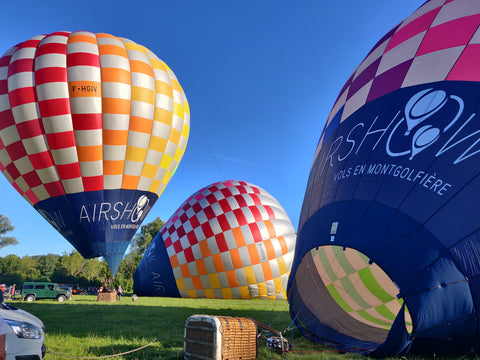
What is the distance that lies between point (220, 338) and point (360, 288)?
3658mm

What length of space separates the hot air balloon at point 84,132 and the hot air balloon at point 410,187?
6.21m

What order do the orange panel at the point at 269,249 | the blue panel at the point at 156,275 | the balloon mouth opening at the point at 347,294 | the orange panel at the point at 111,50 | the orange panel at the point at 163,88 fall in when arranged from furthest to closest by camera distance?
1. the blue panel at the point at 156,275
2. the orange panel at the point at 269,249
3. the orange panel at the point at 163,88
4. the orange panel at the point at 111,50
5. the balloon mouth opening at the point at 347,294

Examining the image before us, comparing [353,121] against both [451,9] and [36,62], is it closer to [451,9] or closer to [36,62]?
[451,9]

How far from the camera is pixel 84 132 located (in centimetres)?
870

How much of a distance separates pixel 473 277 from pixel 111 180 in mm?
8565

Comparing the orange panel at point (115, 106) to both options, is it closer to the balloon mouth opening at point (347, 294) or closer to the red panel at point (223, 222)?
the red panel at point (223, 222)

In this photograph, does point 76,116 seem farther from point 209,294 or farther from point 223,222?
point 209,294

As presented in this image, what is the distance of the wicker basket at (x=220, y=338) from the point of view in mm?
3287

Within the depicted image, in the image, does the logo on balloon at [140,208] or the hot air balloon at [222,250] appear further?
the hot air balloon at [222,250]

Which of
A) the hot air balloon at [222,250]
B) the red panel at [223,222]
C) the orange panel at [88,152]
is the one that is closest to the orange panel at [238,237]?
the hot air balloon at [222,250]

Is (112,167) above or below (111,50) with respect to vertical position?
below

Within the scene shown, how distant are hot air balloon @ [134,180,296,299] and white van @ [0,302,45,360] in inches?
367

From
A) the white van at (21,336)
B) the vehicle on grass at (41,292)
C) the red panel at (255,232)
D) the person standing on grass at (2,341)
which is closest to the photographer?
the person standing on grass at (2,341)

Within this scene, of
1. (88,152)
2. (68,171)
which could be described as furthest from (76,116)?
(68,171)
